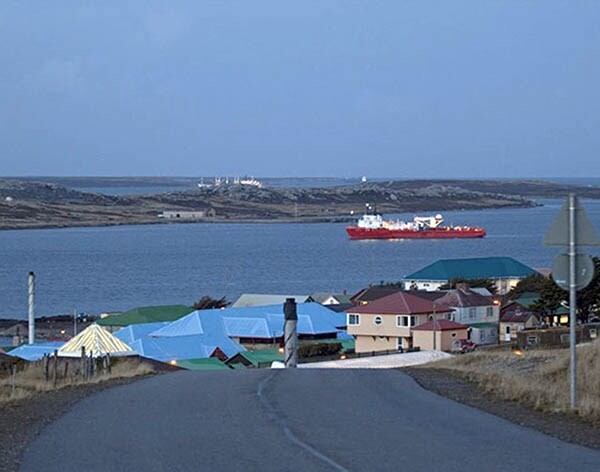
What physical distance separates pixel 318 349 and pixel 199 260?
5786 centimetres

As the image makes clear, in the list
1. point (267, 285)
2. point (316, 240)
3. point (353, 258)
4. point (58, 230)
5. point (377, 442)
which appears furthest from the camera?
point (58, 230)

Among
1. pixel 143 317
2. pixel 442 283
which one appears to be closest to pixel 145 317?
pixel 143 317

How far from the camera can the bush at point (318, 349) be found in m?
33.4

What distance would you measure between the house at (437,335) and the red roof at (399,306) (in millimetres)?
671

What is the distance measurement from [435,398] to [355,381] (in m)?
1.93

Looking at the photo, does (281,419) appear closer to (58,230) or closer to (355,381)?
(355,381)

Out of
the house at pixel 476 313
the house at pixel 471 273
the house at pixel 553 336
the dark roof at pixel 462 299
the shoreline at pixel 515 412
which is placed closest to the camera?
the shoreline at pixel 515 412

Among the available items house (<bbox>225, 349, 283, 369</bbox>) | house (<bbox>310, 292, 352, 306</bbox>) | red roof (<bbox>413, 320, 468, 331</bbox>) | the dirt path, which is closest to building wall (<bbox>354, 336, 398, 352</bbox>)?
red roof (<bbox>413, 320, 468, 331</bbox>)

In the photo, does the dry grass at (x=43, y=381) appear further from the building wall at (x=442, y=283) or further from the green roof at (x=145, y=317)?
the building wall at (x=442, y=283)

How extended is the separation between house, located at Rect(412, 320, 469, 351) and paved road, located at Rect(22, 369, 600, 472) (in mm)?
22351

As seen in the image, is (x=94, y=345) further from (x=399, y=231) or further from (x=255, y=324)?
(x=399, y=231)

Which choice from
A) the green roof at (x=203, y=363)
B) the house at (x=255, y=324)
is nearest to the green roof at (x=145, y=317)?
the house at (x=255, y=324)

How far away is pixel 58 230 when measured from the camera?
143 metres

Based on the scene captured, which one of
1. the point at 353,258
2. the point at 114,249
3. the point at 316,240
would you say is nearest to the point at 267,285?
the point at 353,258
